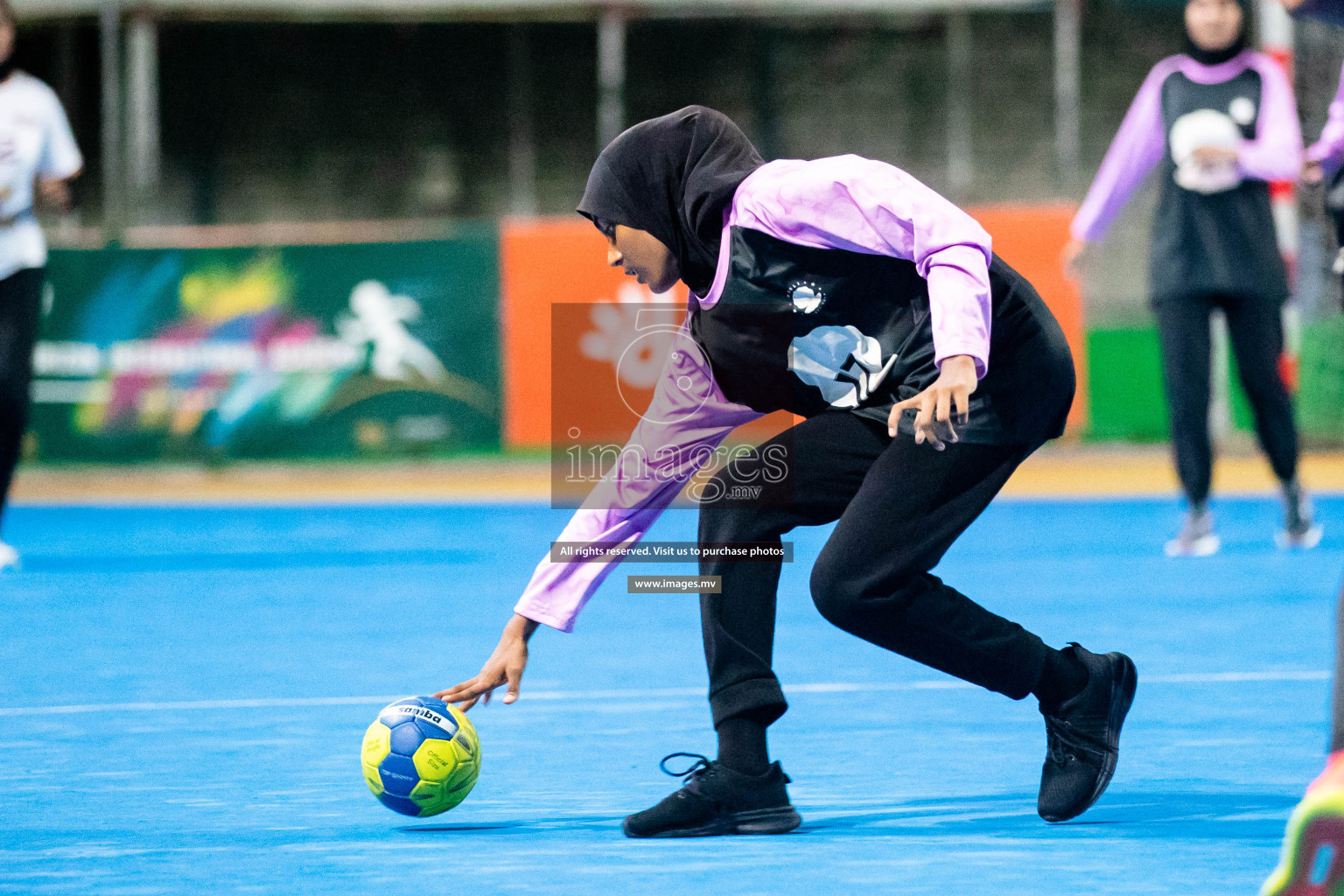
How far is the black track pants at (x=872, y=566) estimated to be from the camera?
140 inches

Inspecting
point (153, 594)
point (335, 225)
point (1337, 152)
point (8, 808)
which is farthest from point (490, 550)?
point (335, 225)

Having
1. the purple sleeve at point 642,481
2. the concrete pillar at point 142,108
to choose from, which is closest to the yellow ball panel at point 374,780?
the purple sleeve at point 642,481

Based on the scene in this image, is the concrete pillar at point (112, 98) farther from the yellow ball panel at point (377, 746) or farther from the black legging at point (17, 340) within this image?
the yellow ball panel at point (377, 746)

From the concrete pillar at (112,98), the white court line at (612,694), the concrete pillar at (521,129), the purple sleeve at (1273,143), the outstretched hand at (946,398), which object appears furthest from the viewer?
the concrete pillar at (521,129)

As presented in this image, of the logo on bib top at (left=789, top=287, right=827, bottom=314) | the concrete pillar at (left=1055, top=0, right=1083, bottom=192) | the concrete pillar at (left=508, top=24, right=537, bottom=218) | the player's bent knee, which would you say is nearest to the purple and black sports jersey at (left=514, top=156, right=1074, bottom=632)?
the logo on bib top at (left=789, top=287, right=827, bottom=314)

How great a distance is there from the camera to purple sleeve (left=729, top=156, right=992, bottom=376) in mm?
3270

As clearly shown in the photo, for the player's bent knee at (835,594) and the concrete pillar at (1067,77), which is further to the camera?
A: the concrete pillar at (1067,77)

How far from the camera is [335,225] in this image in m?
21.7

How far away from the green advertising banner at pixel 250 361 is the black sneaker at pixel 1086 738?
969 centimetres

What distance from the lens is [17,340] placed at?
25.9 feet

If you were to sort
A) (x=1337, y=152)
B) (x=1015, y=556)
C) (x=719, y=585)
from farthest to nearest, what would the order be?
(x=1015, y=556) < (x=1337, y=152) < (x=719, y=585)

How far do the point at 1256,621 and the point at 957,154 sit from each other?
15881mm

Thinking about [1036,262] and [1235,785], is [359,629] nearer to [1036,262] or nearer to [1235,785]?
[1235,785]

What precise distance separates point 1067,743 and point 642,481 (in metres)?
0.96
